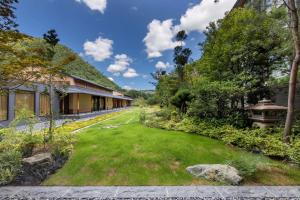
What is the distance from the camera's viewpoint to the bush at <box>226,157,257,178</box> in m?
5.38

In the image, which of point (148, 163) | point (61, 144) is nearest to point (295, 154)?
point (148, 163)

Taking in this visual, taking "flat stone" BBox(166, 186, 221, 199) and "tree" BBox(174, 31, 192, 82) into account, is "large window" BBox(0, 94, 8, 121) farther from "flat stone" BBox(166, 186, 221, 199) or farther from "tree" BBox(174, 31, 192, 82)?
"tree" BBox(174, 31, 192, 82)

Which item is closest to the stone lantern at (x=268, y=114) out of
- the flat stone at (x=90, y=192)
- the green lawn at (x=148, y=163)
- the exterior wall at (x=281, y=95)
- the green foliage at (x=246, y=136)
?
the green foliage at (x=246, y=136)

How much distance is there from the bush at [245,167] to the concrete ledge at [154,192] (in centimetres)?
48

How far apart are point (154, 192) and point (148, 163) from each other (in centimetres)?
148

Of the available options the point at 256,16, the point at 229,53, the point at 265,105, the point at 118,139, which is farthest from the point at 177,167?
the point at 256,16

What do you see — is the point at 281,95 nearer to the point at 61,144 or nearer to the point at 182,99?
the point at 182,99

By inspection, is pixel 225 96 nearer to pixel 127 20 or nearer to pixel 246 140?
pixel 246 140

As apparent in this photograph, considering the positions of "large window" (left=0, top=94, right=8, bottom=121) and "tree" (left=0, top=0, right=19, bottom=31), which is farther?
"large window" (left=0, top=94, right=8, bottom=121)

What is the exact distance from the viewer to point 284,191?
15.5 feet

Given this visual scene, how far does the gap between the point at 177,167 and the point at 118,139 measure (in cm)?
317

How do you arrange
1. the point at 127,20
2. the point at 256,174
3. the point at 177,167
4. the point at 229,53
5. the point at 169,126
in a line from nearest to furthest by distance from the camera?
the point at 256,174 < the point at 177,167 < the point at 169,126 < the point at 229,53 < the point at 127,20

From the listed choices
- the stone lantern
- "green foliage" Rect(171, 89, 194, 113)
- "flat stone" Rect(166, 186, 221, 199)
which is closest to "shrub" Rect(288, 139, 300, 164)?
the stone lantern

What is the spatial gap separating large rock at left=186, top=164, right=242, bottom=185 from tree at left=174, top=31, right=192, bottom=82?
16.3 m
